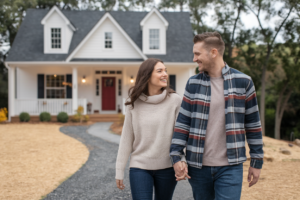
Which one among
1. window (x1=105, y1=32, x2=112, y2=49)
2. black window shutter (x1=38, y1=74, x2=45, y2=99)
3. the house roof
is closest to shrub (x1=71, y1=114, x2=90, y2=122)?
black window shutter (x1=38, y1=74, x2=45, y2=99)

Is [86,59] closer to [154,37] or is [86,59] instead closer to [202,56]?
[154,37]

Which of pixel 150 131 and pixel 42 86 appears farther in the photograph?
pixel 42 86

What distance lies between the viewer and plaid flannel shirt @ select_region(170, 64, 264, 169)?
220 centimetres

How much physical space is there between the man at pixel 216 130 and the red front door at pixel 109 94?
14583 millimetres

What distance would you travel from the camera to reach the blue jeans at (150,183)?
2379 millimetres

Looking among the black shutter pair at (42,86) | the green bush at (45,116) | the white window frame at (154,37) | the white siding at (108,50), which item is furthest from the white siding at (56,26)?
the white window frame at (154,37)

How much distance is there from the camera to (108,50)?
51.0 feet

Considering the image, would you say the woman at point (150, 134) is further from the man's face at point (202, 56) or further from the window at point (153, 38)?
the window at point (153, 38)

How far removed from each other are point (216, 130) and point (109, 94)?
1475 cm

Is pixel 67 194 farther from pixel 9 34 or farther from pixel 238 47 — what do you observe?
pixel 9 34

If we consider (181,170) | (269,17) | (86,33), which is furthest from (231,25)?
(181,170)

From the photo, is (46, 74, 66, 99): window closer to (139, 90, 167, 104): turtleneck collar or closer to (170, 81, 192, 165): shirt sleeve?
(139, 90, 167, 104): turtleneck collar

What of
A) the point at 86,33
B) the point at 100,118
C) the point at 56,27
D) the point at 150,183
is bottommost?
the point at 100,118

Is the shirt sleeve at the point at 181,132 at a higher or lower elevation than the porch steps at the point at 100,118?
higher
